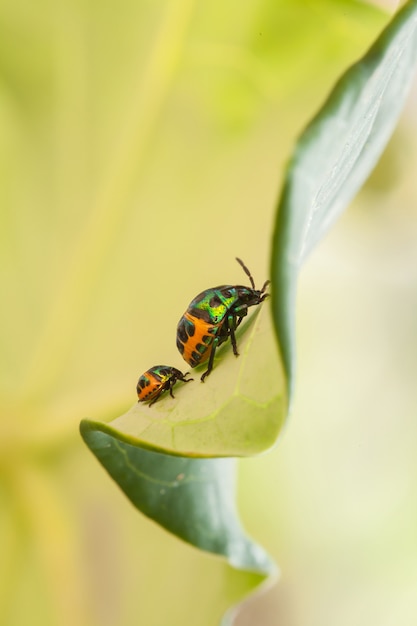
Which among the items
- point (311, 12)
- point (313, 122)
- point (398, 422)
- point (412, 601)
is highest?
point (311, 12)

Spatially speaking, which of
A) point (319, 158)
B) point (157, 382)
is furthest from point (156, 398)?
point (319, 158)

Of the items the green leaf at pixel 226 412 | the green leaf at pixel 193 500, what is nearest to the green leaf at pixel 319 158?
the green leaf at pixel 226 412

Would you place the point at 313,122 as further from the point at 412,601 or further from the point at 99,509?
the point at 412,601

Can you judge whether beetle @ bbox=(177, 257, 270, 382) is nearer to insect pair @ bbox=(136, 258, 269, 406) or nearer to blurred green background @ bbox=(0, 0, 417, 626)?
insect pair @ bbox=(136, 258, 269, 406)

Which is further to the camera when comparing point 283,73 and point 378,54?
point 283,73

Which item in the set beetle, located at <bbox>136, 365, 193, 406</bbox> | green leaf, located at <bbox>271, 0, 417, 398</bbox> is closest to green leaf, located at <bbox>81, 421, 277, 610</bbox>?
beetle, located at <bbox>136, 365, 193, 406</bbox>

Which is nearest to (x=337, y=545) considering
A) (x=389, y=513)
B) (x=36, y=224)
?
(x=389, y=513)

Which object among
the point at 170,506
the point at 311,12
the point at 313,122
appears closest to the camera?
the point at 313,122
